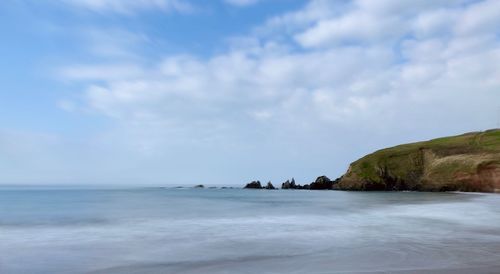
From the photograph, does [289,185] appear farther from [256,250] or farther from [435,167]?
[256,250]

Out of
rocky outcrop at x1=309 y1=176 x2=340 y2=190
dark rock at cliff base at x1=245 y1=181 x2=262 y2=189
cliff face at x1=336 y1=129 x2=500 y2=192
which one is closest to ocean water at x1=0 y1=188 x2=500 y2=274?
cliff face at x1=336 y1=129 x2=500 y2=192

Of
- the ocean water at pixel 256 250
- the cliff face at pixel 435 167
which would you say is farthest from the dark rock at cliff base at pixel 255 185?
the ocean water at pixel 256 250

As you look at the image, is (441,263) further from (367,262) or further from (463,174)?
(463,174)

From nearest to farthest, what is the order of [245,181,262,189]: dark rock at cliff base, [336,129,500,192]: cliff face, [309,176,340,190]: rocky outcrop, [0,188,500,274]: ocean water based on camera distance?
[0,188,500,274]: ocean water → [336,129,500,192]: cliff face → [309,176,340,190]: rocky outcrop → [245,181,262,189]: dark rock at cliff base

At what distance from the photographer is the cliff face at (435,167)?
8564cm

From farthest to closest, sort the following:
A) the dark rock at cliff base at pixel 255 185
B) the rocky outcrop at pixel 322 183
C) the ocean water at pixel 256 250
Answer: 1. the dark rock at cliff base at pixel 255 185
2. the rocky outcrop at pixel 322 183
3. the ocean water at pixel 256 250

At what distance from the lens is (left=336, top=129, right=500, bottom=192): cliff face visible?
3372 inches

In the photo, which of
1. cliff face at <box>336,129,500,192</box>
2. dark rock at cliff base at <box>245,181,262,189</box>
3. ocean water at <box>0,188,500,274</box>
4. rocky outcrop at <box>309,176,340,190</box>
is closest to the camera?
ocean water at <box>0,188,500,274</box>

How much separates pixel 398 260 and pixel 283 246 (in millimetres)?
5298

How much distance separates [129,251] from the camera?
57.8ft

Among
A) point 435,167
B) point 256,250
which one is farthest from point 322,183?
point 256,250

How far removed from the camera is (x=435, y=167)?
97750 millimetres

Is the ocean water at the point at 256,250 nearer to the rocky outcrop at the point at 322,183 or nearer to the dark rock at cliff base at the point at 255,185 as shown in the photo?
the rocky outcrop at the point at 322,183

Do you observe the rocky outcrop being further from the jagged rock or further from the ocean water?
the ocean water
